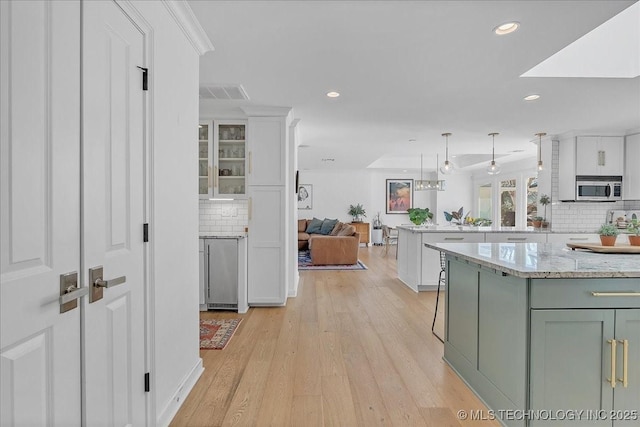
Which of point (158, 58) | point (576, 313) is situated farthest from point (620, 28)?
point (158, 58)

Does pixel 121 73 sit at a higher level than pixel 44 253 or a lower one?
higher

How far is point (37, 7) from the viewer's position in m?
1.03

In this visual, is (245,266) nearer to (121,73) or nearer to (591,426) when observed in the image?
(121,73)

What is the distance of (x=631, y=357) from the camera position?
68.4 inches

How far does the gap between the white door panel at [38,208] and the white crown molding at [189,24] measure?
921mm

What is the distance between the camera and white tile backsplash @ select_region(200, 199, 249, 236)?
176 inches

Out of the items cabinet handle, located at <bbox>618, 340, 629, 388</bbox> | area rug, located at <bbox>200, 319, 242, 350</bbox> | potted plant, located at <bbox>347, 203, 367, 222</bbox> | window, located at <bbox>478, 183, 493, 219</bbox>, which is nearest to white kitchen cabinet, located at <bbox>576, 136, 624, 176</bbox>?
cabinet handle, located at <bbox>618, 340, 629, 388</bbox>

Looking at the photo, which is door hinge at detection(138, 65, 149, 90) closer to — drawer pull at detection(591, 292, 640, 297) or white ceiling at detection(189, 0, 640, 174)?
white ceiling at detection(189, 0, 640, 174)

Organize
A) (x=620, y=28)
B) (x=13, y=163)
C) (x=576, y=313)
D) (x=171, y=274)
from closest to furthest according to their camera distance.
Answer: (x=13, y=163)
(x=576, y=313)
(x=171, y=274)
(x=620, y=28)

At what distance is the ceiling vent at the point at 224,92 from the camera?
3.39m

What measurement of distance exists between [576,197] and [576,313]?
14.7 feet

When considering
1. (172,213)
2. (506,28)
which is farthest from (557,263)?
(172,213)

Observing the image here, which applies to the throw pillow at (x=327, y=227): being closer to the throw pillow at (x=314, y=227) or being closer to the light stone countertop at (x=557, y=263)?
the throw pillow at (x=314, y=227)

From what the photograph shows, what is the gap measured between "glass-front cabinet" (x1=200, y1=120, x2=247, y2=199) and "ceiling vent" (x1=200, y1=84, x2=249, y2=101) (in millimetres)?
675
